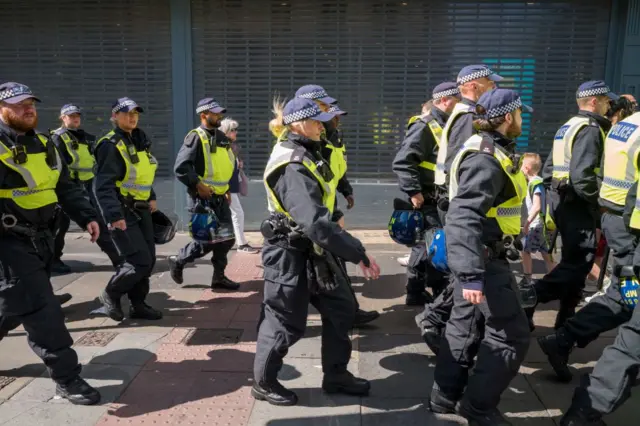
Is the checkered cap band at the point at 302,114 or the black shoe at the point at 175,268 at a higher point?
the checkered cap band at the point at 302,114

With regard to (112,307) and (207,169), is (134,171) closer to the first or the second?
(207,169)

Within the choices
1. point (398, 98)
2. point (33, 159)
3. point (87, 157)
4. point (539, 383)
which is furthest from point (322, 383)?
point (398, 98)

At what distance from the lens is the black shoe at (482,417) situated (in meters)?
3.40

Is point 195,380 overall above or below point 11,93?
below

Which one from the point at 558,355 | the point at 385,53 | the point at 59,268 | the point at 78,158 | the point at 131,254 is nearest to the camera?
the point at 558,355

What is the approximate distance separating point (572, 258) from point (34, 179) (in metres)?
4.15

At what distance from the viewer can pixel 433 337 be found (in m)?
4.27

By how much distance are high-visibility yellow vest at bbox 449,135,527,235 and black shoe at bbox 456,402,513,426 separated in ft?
3.54

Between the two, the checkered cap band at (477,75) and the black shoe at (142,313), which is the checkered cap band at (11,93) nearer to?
the black shoe at (142,313)

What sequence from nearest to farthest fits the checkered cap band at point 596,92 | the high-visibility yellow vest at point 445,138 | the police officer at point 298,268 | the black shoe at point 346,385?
the police officer at point 298,268 < the black shoe at point 346,385 < the high-visibility yellow vest at point 445,138 < the checkered cap band at point 596,92

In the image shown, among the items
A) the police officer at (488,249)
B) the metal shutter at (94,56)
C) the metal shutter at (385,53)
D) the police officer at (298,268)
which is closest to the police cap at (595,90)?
the police officer at (488,249)

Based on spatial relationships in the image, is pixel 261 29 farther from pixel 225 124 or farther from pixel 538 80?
pixel 538 80

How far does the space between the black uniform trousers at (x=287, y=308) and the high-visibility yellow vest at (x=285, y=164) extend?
0.27m

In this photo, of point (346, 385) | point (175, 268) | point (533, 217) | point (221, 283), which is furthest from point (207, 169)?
point (533, 217)
